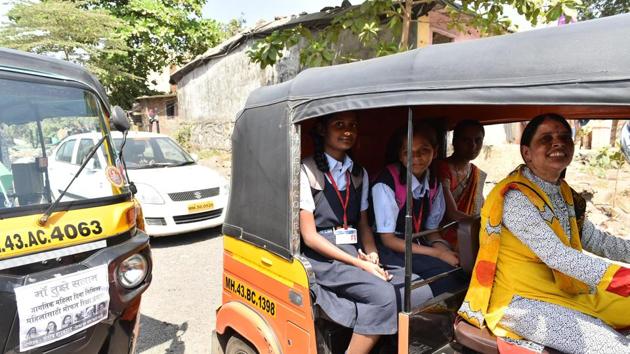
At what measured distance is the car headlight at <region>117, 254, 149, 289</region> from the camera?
2527 mm

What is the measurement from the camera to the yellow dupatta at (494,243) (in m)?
1.89

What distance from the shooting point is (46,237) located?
7.09 ft

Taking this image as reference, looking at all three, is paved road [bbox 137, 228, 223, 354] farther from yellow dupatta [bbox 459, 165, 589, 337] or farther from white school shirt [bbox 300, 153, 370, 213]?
yellow dupatta [bbox 459, 165, 589, 337]

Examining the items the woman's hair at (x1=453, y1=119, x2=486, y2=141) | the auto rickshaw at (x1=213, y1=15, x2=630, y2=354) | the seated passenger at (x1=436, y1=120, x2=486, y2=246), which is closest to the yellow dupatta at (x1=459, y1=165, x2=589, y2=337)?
the auto rickshaw at (x1=213, y1=15, x2=630, y2=354)

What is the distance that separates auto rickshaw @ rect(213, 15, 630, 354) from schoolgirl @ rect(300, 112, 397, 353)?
11 centimetres

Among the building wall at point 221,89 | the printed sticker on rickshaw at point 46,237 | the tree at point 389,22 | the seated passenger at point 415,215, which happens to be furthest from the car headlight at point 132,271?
the building wall at point 221,89

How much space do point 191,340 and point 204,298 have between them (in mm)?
890

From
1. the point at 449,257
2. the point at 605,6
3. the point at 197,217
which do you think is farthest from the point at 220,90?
the point at 605,6

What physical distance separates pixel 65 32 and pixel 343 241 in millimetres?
17032

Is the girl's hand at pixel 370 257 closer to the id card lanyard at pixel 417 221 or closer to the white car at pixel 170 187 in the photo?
the id card lanyard at pixel 417 221

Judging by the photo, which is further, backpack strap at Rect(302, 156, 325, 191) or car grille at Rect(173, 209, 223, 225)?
car grille at Rect(173, 209, 223, 225)

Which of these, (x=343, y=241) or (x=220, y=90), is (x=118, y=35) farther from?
(x=343, y=241)

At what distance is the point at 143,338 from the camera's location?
3.77m

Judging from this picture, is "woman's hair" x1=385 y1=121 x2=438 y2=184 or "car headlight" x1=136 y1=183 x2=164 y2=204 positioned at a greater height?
"woman's hair" x1=385 y1=121 x2=438 y2=184
